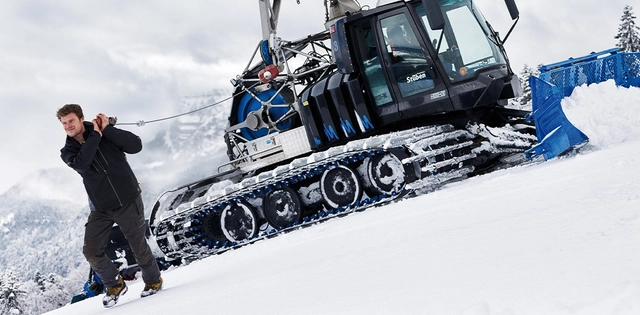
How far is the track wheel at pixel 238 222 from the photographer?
30.3 feet

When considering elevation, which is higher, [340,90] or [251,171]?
[340,90]

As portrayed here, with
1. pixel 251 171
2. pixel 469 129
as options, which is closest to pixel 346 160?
pixel 469 129

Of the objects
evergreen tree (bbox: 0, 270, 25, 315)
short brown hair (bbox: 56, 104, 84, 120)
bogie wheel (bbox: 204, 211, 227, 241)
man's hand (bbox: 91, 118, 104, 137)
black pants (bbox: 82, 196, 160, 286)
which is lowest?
evergreen tree (bbox: 0, 270, 25, 315)

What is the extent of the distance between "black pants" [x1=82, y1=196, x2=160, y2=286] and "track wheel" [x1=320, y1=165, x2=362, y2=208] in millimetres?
3333

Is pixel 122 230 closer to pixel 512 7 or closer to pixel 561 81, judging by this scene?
pixel 512 7

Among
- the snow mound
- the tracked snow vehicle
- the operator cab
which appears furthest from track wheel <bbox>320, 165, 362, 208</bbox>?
the snow mound

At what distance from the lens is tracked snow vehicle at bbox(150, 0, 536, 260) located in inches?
316

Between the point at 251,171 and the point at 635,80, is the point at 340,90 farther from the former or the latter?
the point at 635,80

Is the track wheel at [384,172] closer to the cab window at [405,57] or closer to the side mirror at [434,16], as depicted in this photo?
the cab window at [405,57]

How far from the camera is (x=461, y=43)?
8.16 metres

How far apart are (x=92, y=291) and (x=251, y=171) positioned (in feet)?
10.5

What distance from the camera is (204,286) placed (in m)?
4.86

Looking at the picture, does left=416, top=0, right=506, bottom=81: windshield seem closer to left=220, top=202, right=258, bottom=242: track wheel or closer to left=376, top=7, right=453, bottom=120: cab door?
left=376, top=7, right=453, bottom=120: cab door

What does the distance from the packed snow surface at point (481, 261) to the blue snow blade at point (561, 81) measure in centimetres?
118
